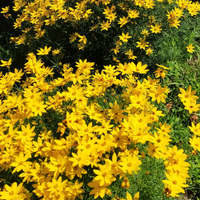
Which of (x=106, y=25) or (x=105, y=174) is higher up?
(x=106, y=25)

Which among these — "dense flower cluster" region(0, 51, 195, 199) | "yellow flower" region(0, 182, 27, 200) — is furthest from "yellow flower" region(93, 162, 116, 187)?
"yellow flower" region(0, 182, 27, 200)

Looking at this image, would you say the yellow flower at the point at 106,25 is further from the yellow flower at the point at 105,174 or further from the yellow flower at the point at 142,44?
the yellow flower at the point at 105,174

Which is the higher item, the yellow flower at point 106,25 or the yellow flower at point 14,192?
the yellow flower at point 106,25

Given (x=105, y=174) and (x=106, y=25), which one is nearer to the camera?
(x=105, y=174)

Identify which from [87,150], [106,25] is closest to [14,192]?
[87,150]

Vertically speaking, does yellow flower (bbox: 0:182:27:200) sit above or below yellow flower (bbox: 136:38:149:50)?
below

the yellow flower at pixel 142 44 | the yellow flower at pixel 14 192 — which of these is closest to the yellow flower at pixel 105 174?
the yellow flower at pixel 14 192

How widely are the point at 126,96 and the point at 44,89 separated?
0.88 m

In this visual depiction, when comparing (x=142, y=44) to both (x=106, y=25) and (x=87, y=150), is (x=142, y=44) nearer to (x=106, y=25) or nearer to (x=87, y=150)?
(x=106, y=25)

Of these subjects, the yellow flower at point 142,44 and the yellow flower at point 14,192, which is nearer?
the yellow flower at point 14,192

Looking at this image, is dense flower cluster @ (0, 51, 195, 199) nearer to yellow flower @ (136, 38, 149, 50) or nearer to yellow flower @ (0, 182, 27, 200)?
yellow flower @ (0, 182, 27, 200)

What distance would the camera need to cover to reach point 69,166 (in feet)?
5.59

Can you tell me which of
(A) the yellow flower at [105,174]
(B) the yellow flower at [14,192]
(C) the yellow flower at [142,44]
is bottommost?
(B) the yellow flower at [14,192]

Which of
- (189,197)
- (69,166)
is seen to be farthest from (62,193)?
(189,197)
